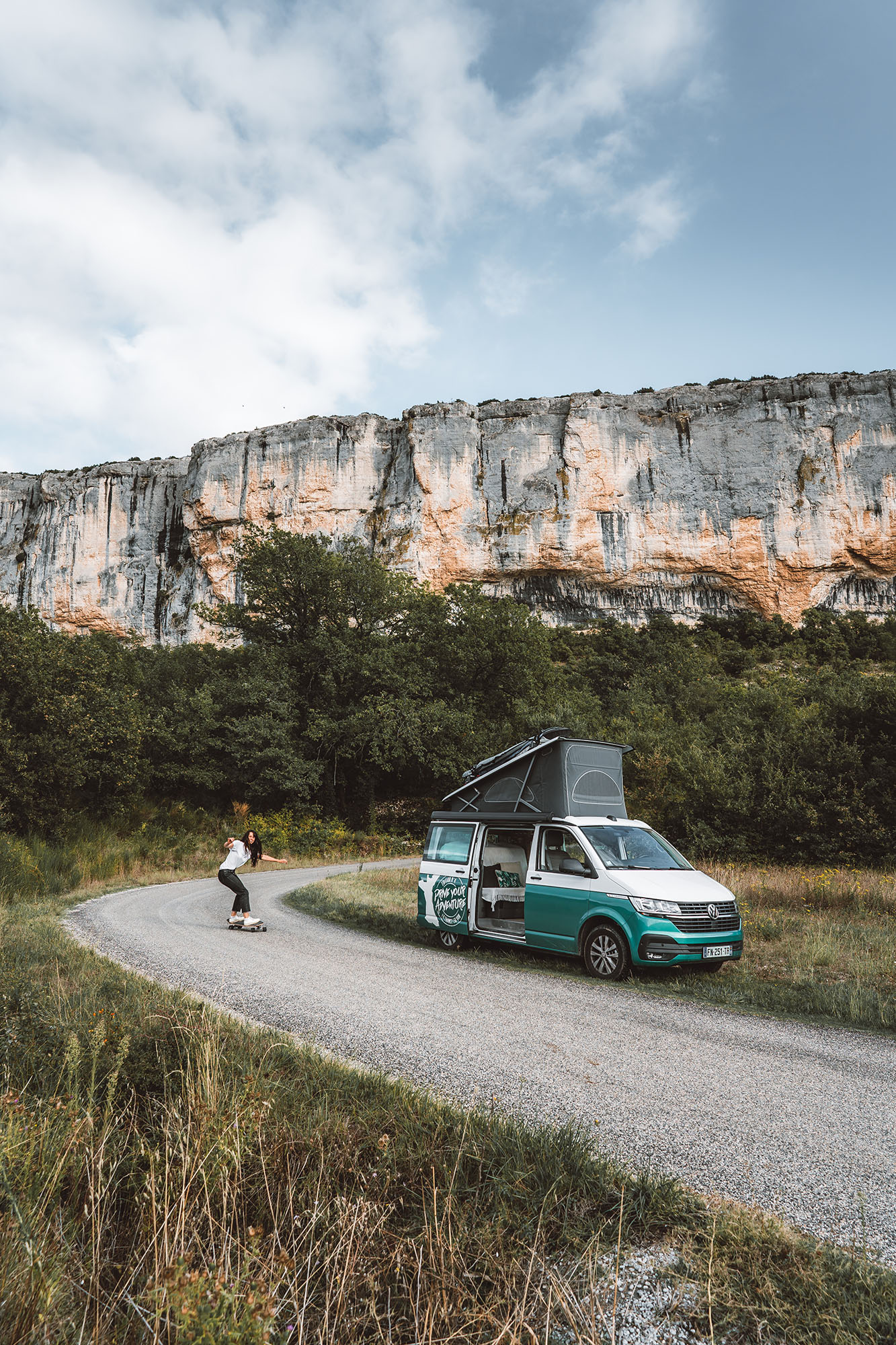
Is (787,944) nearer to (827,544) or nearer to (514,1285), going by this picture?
(514,1285)

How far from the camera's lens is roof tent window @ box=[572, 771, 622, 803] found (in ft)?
31.0

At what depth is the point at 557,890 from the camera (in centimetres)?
851

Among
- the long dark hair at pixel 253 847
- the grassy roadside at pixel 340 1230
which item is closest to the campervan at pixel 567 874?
the long dark hair at pixel 253 847

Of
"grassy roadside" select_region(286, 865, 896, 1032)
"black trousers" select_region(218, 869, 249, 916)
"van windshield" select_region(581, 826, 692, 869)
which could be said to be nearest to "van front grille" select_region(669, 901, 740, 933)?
"grassy roadside" select_region(286, 865, 896, 1032)

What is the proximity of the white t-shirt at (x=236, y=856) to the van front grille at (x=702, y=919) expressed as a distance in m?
6.86

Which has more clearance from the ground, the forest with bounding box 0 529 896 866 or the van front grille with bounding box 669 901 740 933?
the forest with bounding box 0 529 896 866

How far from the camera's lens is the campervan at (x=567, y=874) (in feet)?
25.0

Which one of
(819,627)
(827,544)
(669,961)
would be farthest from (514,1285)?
(827,544)

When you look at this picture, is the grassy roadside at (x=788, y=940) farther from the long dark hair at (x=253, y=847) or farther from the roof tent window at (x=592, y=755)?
the roof tent window at (x=592, y=755)

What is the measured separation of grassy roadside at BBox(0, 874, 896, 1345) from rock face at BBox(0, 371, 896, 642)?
66284mm

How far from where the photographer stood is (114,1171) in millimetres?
3076

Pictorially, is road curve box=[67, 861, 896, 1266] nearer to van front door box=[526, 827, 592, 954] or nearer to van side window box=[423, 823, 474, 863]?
van front door box=[526, 827, 592, 954]

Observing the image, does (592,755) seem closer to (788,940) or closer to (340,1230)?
(788,940)

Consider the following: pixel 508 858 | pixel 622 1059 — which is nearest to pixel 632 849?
pixel 508 858
